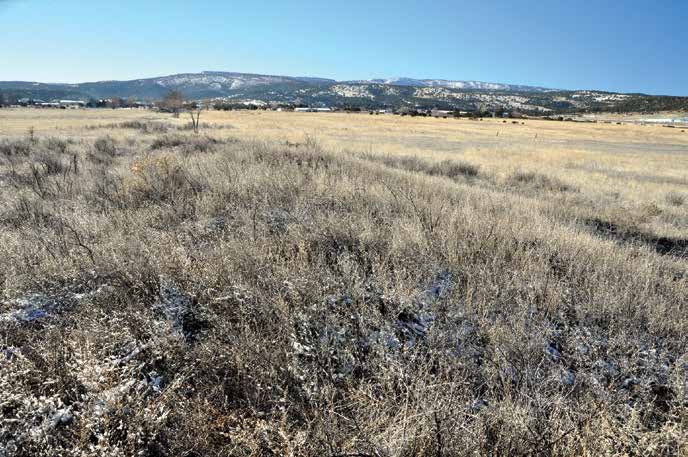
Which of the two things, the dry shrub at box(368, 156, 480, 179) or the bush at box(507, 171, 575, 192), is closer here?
the bush at box(507, 171, 575, 192)

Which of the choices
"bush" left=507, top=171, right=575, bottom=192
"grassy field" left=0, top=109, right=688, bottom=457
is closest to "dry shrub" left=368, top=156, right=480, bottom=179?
"bush" left=507, top=171, right=575, bottom=192

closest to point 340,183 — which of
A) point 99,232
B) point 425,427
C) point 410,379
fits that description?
point 99,232

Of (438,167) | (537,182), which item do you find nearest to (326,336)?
(438,167)

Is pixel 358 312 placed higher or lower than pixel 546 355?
higher

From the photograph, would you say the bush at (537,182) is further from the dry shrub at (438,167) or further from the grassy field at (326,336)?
the grassy field at (326,336)

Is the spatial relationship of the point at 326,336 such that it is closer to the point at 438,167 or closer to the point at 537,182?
the point at 438,167

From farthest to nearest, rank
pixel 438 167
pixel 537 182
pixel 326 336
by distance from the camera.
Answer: pixel 438 167 → pixel 537 182 → pixel 326 336

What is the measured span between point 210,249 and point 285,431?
2.25 meters

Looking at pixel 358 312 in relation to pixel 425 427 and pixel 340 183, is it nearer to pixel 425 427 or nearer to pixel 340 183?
pixel 425 427

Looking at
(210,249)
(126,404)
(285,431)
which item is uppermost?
(210,249)

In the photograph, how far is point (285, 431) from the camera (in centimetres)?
181

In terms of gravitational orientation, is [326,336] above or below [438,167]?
below

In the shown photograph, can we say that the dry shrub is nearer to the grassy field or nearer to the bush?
the bush

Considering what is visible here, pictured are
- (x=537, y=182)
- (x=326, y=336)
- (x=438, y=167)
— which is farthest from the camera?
(x=438, y=167)
